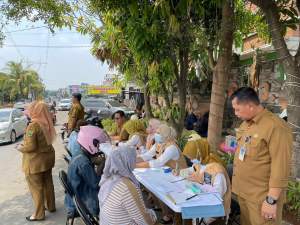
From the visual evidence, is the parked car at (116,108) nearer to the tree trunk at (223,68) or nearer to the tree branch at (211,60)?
the tree branch at (211,60)

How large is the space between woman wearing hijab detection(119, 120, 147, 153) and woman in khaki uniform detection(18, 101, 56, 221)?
4.96 ft

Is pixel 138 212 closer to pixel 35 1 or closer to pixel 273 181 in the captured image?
pixel 273 181

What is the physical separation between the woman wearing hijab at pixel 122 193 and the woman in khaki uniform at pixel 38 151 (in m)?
2.60

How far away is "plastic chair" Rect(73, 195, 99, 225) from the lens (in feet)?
13.0

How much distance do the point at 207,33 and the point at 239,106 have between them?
5353 millimetres

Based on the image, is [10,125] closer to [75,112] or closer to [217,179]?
[75,112]

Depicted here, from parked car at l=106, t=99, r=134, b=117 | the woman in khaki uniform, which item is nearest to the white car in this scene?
parked car at l=106, t=99, r=134, b=117

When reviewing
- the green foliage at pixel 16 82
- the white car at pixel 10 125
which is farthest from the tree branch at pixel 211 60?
the green foliage at pixel 16 82

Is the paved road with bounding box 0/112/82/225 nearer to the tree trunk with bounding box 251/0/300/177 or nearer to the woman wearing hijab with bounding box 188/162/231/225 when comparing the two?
the woman wearing hijab with bounding box 188/162/231/225

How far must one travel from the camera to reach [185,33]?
812 cm

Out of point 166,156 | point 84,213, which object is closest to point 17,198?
point 166,156

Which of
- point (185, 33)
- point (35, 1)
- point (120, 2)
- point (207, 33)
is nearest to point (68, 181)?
point (120, 2)

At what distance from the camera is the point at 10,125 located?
1552 centimetres

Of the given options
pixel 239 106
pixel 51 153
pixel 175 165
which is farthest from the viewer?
pixel 51 153
